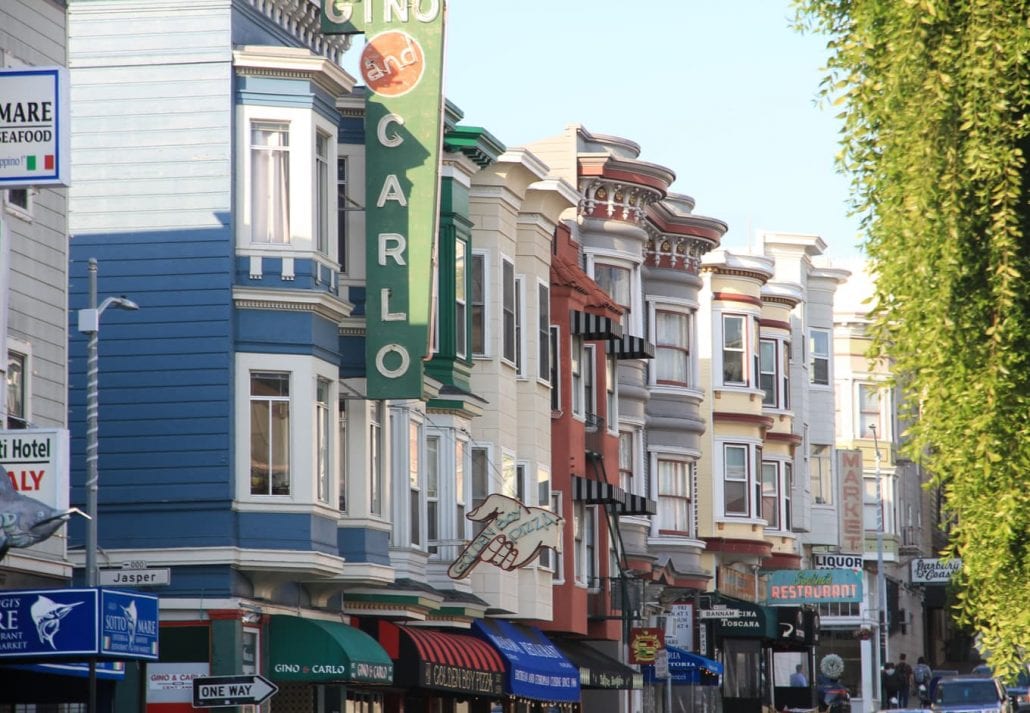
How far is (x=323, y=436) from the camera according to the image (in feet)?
109

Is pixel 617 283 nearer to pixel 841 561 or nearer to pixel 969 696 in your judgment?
pixel 969 696

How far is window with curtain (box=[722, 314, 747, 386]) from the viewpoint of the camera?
204 feet

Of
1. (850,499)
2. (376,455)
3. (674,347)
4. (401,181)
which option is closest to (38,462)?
(401,181)

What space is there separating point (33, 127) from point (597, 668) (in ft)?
91.6

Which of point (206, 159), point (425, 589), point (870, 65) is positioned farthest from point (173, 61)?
point (870, 65)

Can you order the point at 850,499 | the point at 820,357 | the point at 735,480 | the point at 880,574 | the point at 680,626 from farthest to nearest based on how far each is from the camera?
the point at 850,499
the point at 820,357
the point at 880,574
the point at 735,480
the point at 680,626

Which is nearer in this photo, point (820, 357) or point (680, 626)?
point (680, 626)

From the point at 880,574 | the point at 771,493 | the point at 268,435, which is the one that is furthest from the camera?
the point at 880,574

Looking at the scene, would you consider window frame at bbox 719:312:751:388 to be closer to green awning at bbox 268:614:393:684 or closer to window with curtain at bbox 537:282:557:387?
window with curtain at bbox 537:282:557:387

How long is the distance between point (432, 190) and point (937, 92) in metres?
15.1

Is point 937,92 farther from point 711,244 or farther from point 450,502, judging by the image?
point 711,244

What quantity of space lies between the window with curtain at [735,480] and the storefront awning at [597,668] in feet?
39.0

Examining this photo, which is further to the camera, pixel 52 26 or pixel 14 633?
pixel 52 26

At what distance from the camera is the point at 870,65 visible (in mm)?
20719
